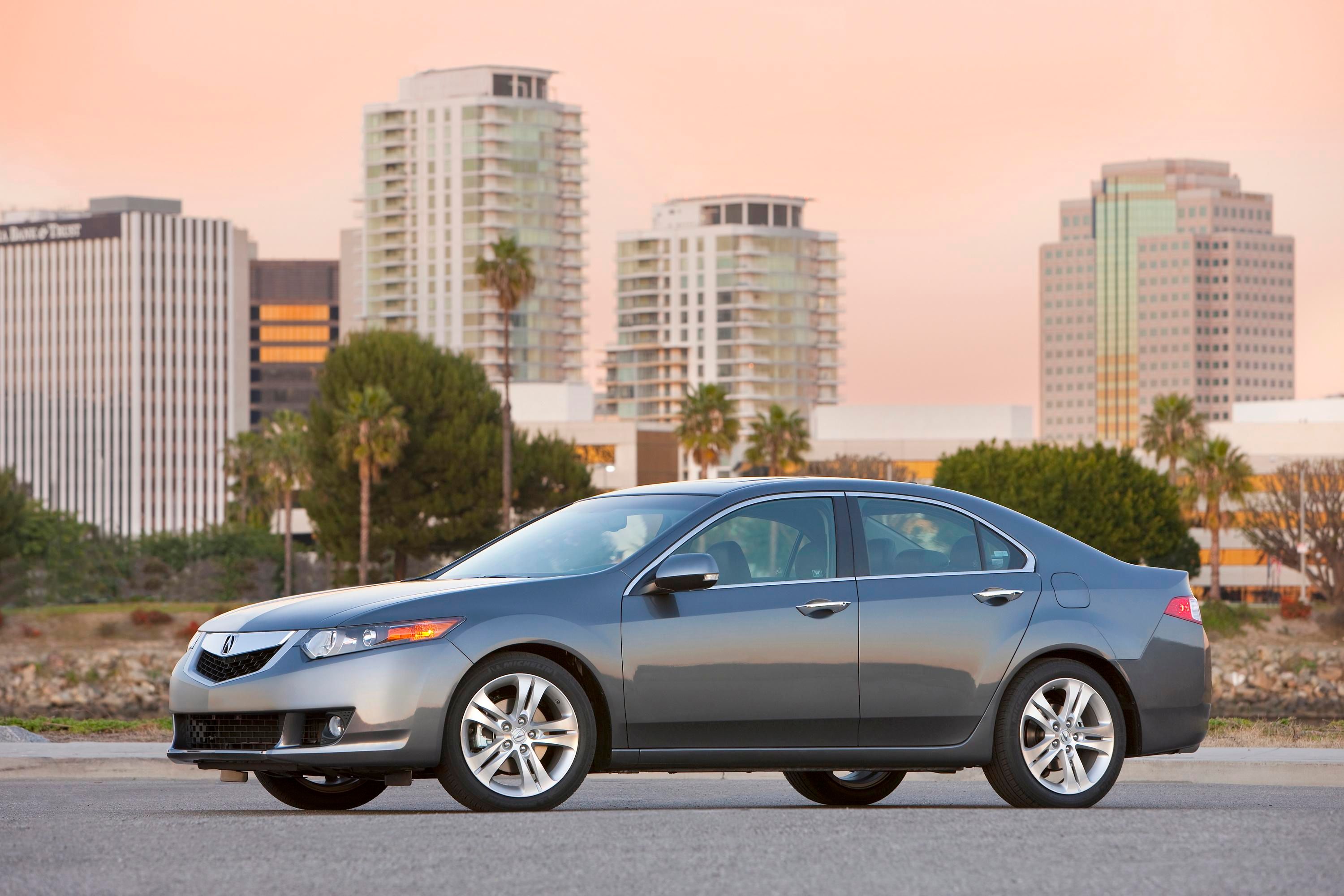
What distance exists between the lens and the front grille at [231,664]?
9.08m

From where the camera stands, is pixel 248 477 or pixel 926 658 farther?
pixel 248 477

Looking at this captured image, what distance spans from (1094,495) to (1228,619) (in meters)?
15.9

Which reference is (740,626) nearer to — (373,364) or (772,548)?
(772,548)

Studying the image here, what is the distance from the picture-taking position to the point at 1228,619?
245ft

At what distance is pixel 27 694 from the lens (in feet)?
186

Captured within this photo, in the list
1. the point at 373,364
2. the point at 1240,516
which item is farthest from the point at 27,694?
the point at 1240,516

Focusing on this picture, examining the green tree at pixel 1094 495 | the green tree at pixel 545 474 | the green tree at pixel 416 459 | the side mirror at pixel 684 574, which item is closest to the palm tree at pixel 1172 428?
the green tree at pixel 1094 495

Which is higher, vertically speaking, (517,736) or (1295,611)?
(517,736)

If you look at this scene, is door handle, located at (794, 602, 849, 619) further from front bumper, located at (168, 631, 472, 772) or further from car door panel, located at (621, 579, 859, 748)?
front bumper, located at (168, 631, 472, 772)

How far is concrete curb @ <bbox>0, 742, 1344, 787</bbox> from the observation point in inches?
550

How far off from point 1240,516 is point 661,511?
112212mm

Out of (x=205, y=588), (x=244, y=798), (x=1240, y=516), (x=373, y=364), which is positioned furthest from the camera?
(x=1240, y=516)

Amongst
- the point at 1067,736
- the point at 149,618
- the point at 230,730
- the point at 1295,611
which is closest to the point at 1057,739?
the point at 1067,736

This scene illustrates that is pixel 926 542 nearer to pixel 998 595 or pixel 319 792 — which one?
pixel 998 595
